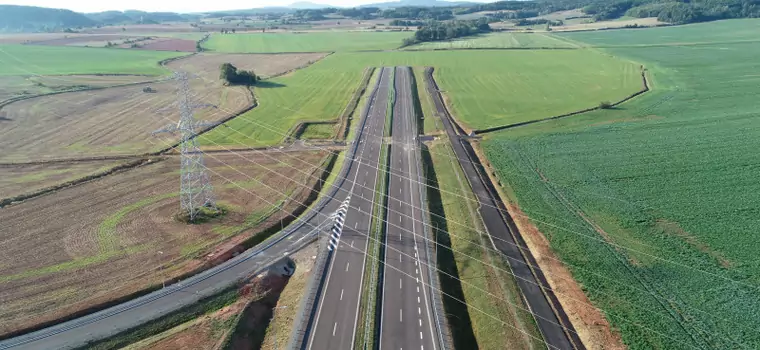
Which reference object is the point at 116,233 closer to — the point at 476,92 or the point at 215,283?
the point at 215,283

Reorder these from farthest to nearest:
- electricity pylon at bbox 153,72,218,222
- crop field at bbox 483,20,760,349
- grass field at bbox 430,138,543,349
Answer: electricity pylon at bbox 153,72,218,222
crop field at bbox 483,20,760,349
grass field at bbox 430,138,543,349

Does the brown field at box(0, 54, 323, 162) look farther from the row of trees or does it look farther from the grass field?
the grass field

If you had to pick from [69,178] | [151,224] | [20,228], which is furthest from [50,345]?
[69,178]

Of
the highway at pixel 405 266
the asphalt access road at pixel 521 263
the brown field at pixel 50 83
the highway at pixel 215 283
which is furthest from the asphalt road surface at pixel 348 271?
the brown field at pixel 50 83

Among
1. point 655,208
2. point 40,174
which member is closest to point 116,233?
point 40,174

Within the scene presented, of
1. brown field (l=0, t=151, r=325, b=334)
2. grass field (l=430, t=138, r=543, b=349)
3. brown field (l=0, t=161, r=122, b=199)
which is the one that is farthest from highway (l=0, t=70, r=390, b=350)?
brown field (l=0, t=161, r=122, b=199)

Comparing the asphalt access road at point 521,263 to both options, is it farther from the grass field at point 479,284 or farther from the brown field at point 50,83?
the brown field at point 50,83
